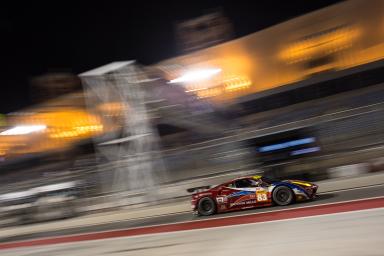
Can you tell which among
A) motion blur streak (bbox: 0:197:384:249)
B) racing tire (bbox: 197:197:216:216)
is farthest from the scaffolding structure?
racing tire (bbox: 197:197:216:216)

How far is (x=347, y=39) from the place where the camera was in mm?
23297

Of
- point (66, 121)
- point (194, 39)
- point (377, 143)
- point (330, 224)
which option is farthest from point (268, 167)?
point (66, 121)

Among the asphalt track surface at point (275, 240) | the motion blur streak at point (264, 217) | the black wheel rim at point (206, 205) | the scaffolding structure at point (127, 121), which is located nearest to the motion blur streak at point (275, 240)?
the asphalt track surface at point (275, 240)

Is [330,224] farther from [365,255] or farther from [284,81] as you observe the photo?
[284,81]

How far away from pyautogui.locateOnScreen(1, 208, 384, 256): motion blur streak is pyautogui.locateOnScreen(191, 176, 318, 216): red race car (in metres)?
2.01

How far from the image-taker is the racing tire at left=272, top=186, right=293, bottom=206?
1116cm

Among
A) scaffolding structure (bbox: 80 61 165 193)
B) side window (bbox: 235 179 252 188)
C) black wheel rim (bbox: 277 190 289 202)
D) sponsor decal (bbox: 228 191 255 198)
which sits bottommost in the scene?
black wheel rim (bbox: 277 190 289 202)

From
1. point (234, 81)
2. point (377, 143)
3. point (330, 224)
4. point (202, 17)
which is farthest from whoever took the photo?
point (202, 17)

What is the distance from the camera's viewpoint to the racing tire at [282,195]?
11.2 m

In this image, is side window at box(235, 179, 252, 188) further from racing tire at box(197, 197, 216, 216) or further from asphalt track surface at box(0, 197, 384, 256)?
asphalt track surface at box(0, 197, 384, 256)

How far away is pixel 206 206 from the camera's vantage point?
500 inches

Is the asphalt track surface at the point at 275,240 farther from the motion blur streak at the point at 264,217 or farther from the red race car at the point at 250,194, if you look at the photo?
the red race car at the point at 250,194

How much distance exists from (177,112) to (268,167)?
1036cm

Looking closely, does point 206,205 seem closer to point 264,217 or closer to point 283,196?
point 283,196
